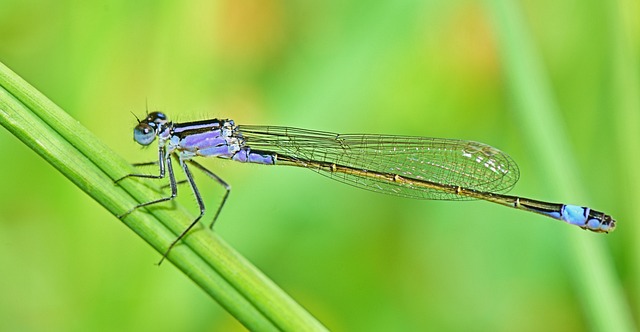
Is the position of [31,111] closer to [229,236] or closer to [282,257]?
[229,236]

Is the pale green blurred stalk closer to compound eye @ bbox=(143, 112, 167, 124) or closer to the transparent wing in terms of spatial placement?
the transparent wing

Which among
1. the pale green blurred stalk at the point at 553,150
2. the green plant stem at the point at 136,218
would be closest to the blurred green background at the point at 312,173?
the pale green blurred stalk at the point at 553,150

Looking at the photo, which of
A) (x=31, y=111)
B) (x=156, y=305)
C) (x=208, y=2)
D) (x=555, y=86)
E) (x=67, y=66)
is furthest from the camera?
(x=555, y=86)

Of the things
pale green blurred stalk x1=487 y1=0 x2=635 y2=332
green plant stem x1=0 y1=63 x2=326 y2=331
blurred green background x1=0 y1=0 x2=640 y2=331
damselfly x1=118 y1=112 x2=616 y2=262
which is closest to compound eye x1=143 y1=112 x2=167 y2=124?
damselfly x1=118 y1=112 x2=616 y2=262

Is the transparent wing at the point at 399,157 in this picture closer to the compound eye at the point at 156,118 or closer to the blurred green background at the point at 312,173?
the blurred green background at the point at 312,173

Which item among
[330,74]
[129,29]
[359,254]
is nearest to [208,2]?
[129,29]

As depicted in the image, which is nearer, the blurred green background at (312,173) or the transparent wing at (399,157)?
the blurred green background at (312,173)

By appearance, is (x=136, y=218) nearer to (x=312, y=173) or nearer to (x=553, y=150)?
(x=553, y=150)
